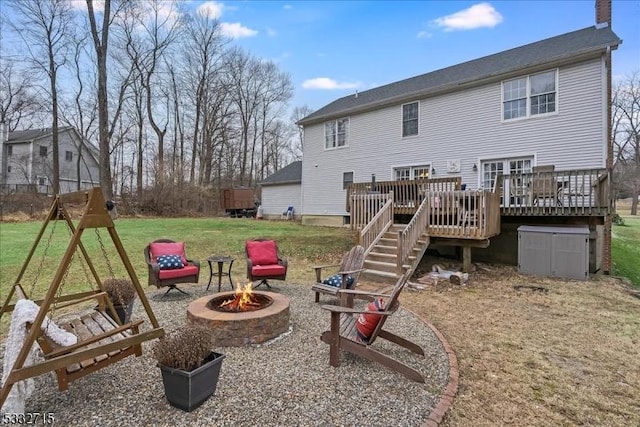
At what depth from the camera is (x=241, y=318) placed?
4098 mm

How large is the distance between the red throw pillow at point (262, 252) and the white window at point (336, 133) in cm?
1112

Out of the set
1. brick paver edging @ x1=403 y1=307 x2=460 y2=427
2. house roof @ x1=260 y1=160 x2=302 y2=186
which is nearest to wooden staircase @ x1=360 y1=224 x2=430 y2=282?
brick paver edging @ x1=403 y1=307 x2=460 y2=427

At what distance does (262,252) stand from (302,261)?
3.49m

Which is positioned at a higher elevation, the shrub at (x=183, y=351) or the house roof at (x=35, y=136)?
the house roof at (x=35, y=136)

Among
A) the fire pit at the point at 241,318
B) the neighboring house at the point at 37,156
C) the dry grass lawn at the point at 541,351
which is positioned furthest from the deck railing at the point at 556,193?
the neighboring house at the point at 37,156

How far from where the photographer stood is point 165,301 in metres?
6.17

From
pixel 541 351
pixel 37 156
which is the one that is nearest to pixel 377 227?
pixel 541 351

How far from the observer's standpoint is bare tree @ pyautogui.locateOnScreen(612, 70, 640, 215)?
29797 millimetres

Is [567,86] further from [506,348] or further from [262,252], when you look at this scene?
[262,252]

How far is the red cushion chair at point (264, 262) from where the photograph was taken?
653 centimetres

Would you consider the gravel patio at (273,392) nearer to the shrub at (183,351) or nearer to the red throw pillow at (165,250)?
the shrub at (183,351)

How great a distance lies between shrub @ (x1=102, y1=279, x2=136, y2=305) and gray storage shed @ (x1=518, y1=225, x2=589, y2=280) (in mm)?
8982

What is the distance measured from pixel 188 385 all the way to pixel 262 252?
435cm

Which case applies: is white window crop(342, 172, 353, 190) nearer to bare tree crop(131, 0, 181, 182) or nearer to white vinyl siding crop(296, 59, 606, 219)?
white vinyl siding crop(296, 59, 606, 219)
